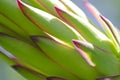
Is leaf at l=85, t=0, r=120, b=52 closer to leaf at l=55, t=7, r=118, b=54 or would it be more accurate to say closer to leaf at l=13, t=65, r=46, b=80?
leaf at l=55, t=7, r=118, b=54

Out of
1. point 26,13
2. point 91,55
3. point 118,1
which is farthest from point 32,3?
point 118,1

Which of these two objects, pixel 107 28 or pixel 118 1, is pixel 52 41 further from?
pixel 118 1

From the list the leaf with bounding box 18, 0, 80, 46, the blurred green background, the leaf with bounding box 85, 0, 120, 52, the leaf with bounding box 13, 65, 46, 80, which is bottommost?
the leaf with bounding box 13, 65, 46, 80

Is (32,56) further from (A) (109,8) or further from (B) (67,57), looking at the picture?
(A) (109,8)

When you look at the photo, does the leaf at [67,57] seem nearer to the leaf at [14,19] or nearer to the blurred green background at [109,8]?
the leaf at [14,19]

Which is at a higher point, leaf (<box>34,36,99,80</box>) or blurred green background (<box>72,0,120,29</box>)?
blurred green background (<box>72,0,120,29</box>)

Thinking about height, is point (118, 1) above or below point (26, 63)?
above

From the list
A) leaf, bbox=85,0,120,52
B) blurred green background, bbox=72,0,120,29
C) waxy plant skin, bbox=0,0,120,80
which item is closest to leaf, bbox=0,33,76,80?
waxy plant skin, bbox=0,0,120,80

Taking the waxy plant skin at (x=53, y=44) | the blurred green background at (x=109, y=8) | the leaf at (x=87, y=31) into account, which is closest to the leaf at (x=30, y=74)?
the waxy plant skin at (x=53, y=44)
